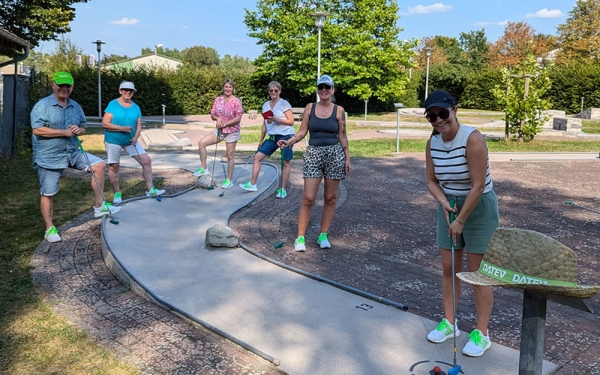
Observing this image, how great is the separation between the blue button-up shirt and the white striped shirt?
4140 millimetres

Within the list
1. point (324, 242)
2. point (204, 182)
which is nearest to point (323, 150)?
point (324, 242)

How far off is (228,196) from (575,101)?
112 ft

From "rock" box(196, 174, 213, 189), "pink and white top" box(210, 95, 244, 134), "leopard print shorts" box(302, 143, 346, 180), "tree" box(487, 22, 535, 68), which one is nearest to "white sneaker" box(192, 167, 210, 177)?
"rock" box(196, 174, 213, 189)

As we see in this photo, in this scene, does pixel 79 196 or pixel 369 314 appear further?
pixel 79 196

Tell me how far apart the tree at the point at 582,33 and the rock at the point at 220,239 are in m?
48.0

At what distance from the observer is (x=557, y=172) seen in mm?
11883

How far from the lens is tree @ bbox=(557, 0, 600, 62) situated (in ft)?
152

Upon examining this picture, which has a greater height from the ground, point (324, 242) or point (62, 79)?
point (62, 79)

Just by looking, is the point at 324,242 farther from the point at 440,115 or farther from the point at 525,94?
the point at 525,94

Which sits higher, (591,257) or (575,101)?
(575,101)

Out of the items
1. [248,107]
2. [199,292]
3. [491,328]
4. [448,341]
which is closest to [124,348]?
[199,292]

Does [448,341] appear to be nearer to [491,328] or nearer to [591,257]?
[491,328]

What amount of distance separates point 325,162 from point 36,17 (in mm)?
16799

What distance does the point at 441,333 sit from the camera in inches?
141
